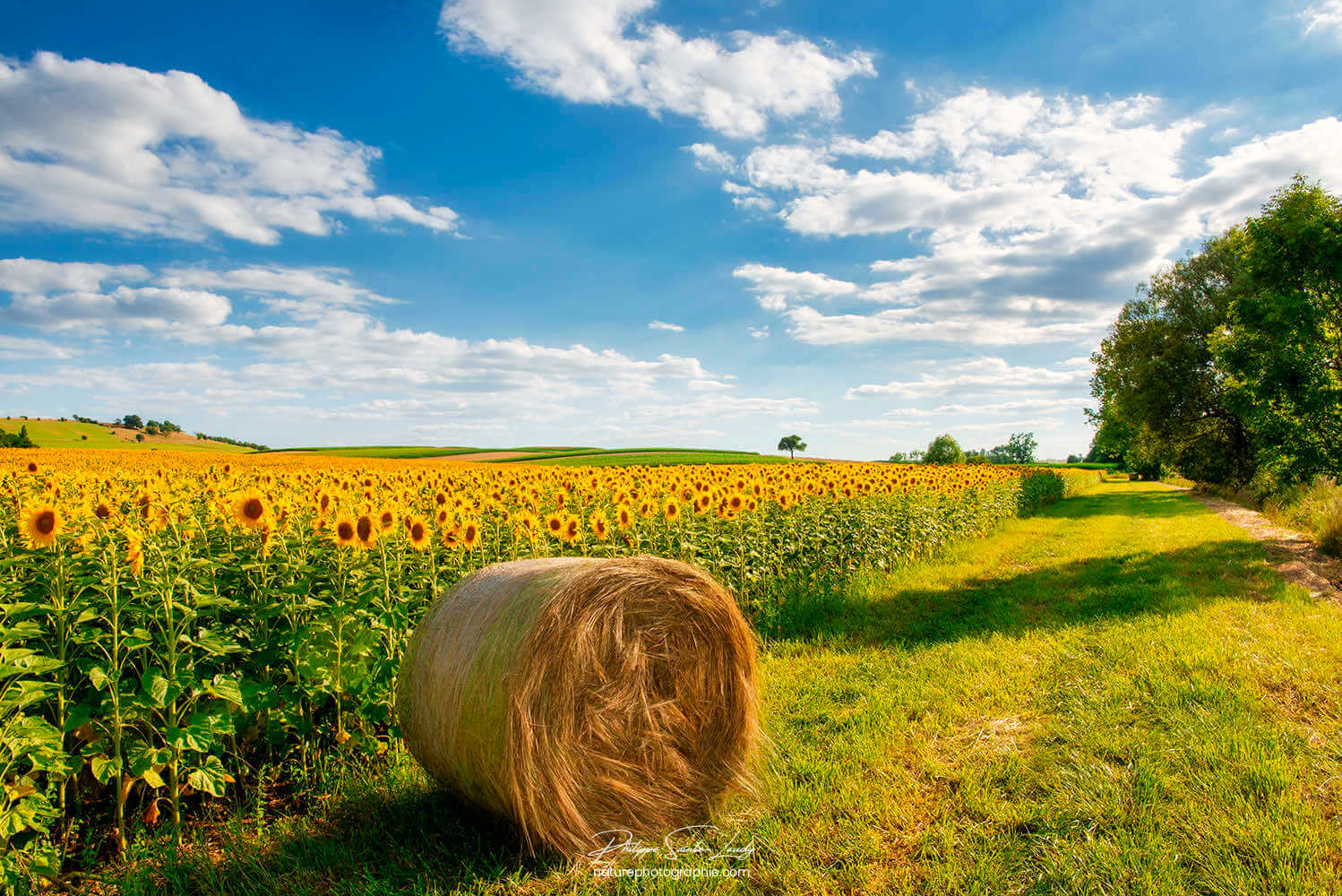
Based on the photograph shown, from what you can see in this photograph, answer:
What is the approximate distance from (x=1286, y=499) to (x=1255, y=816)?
24049 millimetres

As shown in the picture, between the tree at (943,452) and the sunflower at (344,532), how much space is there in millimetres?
53583

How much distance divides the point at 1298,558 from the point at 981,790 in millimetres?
13430

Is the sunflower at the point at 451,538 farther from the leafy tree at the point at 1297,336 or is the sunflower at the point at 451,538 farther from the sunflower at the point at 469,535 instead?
the leafy tree at the point at 1297,336

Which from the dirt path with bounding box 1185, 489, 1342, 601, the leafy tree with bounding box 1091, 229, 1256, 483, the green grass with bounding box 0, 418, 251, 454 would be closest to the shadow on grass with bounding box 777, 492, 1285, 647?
the dirt path with bounding box 1185, 489, 1342, 601

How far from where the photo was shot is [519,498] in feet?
28.0

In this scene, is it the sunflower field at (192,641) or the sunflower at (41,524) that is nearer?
the sunflower field at (192,641)

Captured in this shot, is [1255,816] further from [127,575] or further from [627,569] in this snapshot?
[127,575]

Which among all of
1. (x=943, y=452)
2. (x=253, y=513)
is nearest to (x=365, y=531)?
(x=253, y=513)

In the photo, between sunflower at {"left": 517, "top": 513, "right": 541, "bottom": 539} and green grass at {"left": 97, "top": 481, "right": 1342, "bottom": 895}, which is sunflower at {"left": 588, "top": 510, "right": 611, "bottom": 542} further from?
green grass at {"left": 97, "top": 481, "right": 1342, "bottom": 895}

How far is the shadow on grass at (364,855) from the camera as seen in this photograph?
3281 mm

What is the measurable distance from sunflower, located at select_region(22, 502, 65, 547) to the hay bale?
2082 mm

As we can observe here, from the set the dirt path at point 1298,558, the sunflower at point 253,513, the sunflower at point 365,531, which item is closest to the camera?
the sunflower at point 253,513

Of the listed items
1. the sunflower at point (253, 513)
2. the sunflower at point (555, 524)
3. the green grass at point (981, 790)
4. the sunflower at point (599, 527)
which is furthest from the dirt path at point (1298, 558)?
the sunflower at point (253, 513)

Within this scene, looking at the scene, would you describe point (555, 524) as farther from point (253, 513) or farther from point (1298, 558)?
point (1298, 558)
